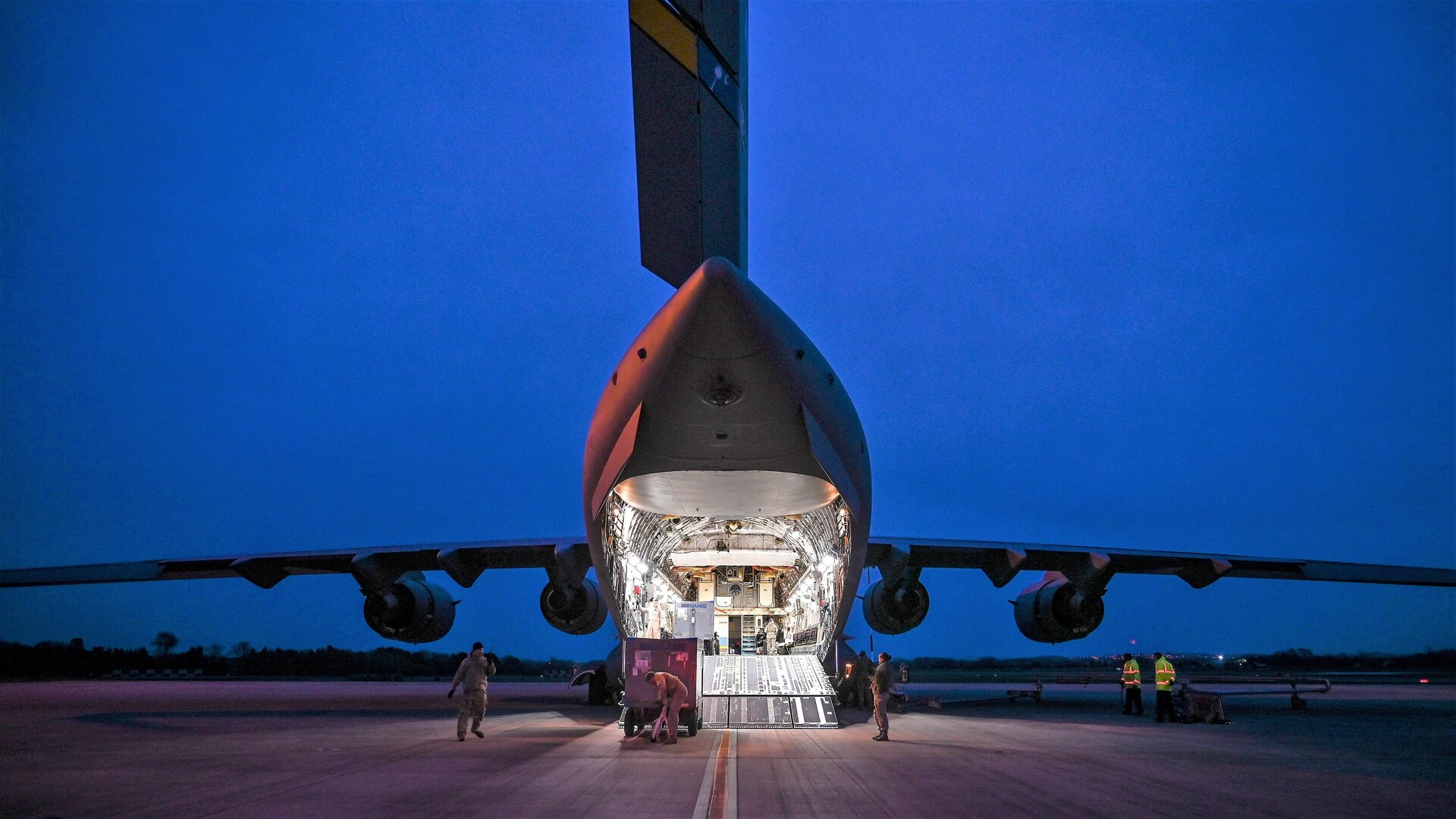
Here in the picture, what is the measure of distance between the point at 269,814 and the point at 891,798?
4045mm

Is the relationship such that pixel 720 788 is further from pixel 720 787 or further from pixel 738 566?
pixel 738 566

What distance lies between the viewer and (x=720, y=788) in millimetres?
6270

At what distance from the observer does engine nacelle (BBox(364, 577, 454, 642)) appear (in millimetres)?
16891

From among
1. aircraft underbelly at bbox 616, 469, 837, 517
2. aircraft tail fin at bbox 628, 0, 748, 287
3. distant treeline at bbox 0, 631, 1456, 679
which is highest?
aircraft tail fin at bbox 628, 0, 748, 287

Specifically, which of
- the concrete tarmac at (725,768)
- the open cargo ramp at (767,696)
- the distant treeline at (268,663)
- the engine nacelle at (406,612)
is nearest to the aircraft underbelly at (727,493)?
the open cargo ramp at (767,696)

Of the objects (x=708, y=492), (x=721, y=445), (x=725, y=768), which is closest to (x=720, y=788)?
(x=725, y=768)

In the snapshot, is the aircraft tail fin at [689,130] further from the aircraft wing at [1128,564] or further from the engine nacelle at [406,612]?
the engine nacelle at [406,612]

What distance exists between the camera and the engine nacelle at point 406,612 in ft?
55.4

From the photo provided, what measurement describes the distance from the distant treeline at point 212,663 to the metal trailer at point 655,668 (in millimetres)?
37568

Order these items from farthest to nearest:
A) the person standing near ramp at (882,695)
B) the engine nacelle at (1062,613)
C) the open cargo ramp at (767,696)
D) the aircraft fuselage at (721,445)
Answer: the engine nacelle at (1062,613) → the open cargo ramp at (767,696) → the person standing near ramp at (882,695) → the aircraft fuselage at (721,445)

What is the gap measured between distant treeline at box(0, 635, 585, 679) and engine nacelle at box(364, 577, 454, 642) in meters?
28.9

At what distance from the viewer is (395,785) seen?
250 inches

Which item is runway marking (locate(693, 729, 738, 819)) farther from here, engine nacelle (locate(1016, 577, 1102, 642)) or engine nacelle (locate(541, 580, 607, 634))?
engine nacelle (locate(1016, 577, 1102, 642))

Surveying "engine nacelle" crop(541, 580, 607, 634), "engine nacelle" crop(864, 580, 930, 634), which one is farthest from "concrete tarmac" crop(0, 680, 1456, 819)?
"engine nacelle" crop(864, 580, 930, 634)
